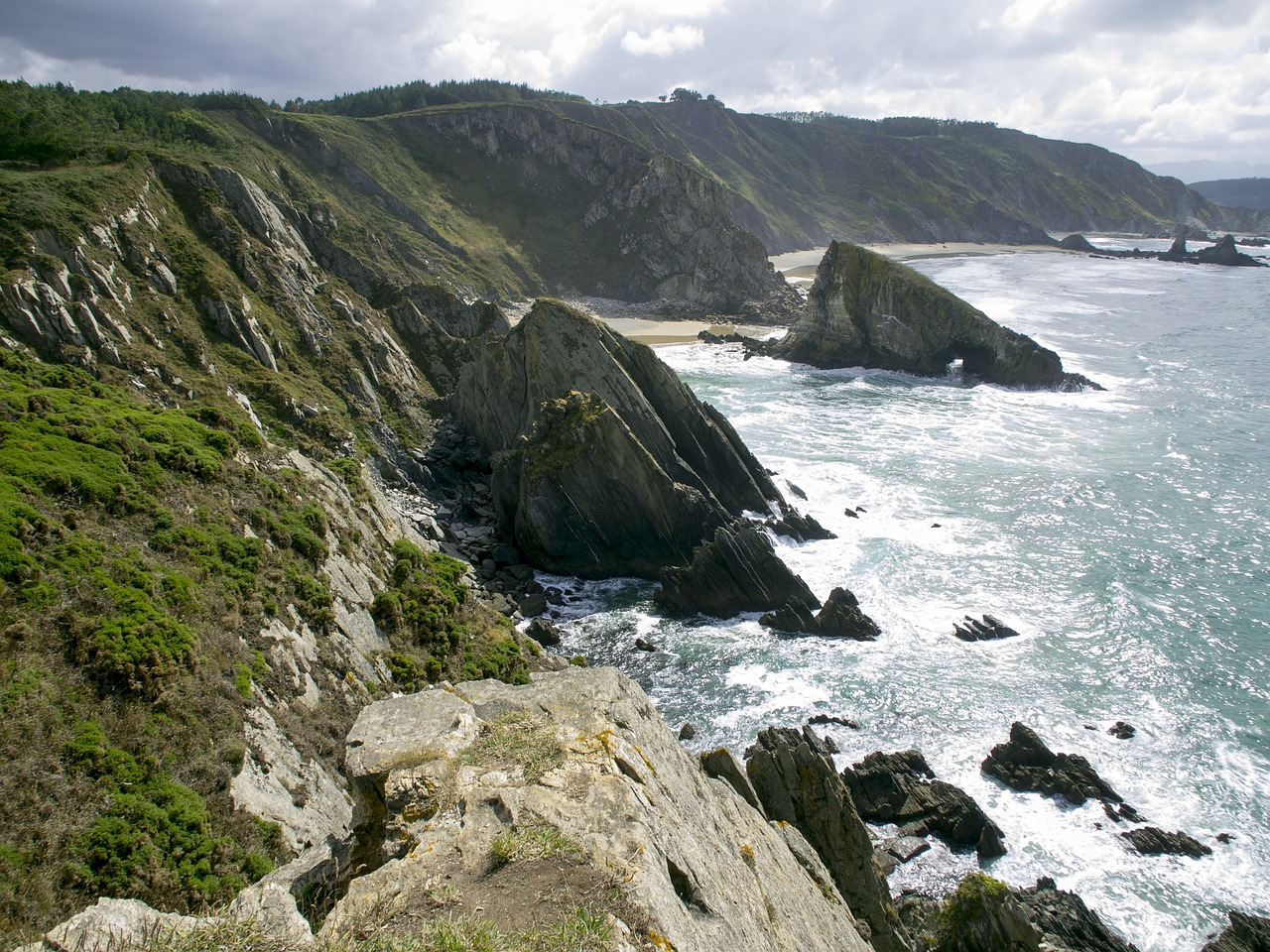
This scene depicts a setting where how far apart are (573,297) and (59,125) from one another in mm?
69620

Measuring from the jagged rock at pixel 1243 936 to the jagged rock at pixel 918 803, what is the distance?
14.9ft

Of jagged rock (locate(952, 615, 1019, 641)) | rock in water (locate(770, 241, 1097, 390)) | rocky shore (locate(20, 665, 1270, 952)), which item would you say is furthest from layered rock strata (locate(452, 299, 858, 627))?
rock in water (locate(770, 241, 1097, 390))

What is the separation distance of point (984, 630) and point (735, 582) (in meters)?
9.87

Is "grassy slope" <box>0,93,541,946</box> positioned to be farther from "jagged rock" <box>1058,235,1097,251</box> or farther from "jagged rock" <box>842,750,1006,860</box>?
"jagged rock" <box>1058,235,1097,251</box>

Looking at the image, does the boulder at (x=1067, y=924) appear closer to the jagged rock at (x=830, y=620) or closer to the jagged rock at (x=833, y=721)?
the jagged rock at (x=833, y=721)

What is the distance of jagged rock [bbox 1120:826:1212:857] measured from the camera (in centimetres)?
1862

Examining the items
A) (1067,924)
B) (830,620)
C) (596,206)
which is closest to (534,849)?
(1067,924)

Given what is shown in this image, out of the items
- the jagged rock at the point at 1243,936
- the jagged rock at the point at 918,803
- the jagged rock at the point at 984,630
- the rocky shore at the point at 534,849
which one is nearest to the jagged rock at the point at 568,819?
the rocky shore at the point at 534,849

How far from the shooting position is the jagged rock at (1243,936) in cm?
1588

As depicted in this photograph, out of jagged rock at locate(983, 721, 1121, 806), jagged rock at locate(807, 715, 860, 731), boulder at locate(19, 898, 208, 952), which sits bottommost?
jagged rock at locate(983, 721, 1121, 806)

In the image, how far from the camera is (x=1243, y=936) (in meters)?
16.1

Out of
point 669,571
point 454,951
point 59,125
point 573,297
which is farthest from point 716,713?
point 573,297

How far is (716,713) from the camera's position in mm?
24297

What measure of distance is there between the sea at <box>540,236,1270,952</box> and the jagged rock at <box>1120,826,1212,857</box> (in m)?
0.23
